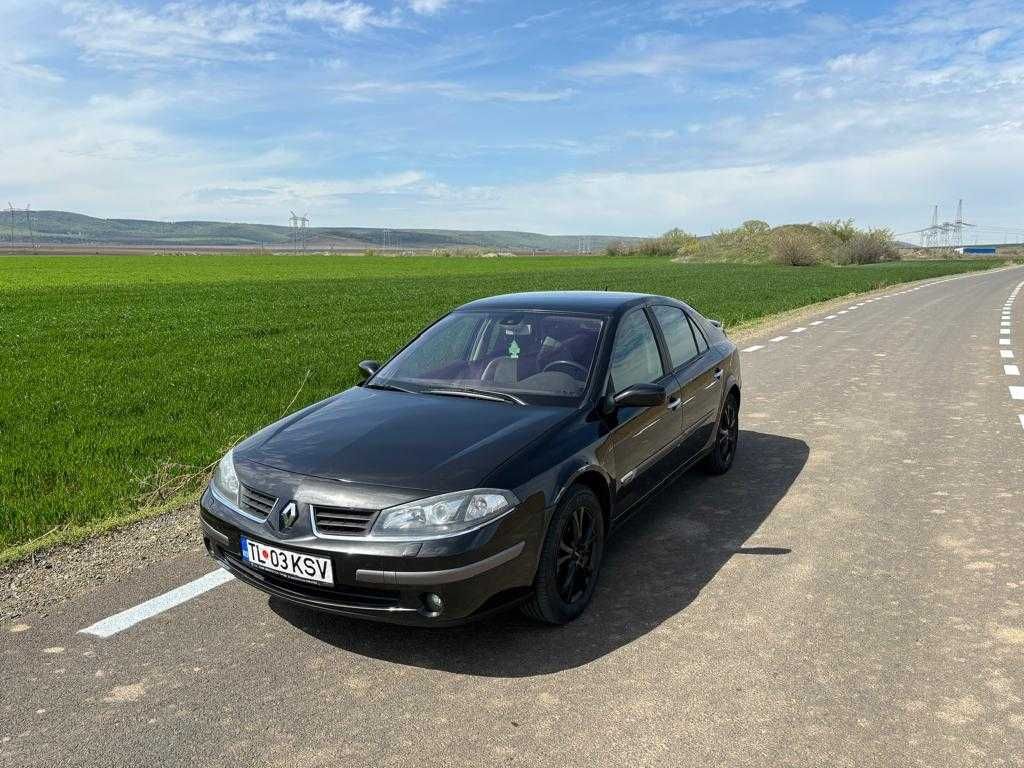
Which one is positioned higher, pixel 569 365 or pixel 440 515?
pixel 569 365

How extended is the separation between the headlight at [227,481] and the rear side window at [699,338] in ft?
11.4

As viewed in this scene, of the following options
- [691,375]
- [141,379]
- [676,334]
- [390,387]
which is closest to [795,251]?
[141,379]

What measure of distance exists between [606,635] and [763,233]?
121 metres

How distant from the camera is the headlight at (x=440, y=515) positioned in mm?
3506

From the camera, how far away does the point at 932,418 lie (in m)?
8.61

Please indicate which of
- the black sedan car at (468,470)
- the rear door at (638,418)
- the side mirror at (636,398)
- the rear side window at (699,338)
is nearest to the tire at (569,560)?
the black sedan car at (468,470)

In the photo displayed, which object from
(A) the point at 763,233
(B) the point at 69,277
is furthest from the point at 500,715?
(A) the point at 763,233

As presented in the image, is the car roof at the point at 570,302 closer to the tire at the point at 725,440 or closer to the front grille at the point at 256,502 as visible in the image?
the tire at the point at 725,440

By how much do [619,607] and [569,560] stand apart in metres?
0.40

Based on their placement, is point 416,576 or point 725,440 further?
point 725,440

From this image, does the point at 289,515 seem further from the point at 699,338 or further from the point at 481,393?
the point at 699,338

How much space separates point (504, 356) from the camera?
509 centimetres

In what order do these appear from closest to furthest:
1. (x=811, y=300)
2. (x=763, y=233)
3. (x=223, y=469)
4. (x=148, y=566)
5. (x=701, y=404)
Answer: (x=223, y=469) < (x=148, y=566) < (x=701, y=404) < (x=811, y=300) < (x=763, y=233)

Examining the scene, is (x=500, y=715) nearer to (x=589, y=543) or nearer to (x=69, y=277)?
(x=589, y=543)
